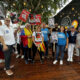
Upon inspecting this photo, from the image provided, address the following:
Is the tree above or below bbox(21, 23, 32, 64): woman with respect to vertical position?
above

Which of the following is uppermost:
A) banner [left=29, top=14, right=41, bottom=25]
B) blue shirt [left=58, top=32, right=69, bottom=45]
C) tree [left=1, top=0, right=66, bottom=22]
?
tree [left=1, top=0, right=66, bottom=22]

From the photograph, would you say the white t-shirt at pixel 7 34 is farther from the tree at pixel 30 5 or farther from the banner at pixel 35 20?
the tree at pixel 30 5

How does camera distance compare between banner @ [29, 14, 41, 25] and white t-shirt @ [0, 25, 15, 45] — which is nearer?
white t-shirt @ [0, 25, 15, 45]

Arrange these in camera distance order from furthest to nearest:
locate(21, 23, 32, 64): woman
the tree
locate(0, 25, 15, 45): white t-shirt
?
the tree
locate(21, 23, 32, 64): woman
locate(0, 25, 15, 45): white t-shirt

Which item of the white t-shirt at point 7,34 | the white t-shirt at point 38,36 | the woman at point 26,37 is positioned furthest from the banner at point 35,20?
the white t-shirt at point 7,34

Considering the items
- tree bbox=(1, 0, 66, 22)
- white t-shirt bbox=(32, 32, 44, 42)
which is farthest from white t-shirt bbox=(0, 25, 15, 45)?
tree bbox=(1, 0, 66, 22)

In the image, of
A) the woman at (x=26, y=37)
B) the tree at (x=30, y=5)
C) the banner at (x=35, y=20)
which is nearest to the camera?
the woman at (x=26, y=37)

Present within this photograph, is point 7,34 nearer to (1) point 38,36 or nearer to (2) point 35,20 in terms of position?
(1) point 38,36

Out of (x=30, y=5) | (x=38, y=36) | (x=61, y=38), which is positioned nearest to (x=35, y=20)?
(x=38, y=36)

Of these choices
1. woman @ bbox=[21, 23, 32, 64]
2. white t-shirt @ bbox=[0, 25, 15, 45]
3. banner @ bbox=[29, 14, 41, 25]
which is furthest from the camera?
banner @ bbox=[29, 14, 41, 25]

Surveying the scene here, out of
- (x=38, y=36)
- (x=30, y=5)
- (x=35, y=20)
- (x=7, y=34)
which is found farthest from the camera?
(x=30, y=5)

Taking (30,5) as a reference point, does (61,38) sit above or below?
below

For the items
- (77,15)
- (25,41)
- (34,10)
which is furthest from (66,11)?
(25,41)

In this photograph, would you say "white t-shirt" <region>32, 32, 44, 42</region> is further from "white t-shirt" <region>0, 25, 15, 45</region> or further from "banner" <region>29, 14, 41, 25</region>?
"banner" <region>29, 14, 41, 25</region>
